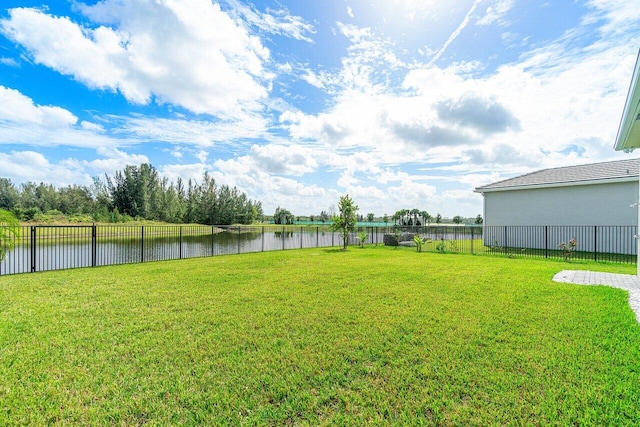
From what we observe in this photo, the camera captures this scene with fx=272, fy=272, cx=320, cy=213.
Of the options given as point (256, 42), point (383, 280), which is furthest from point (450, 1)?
point (383, 280)

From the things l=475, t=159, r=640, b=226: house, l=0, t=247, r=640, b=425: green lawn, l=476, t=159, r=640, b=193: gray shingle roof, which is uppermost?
l=476, t=159, r=640, b=193: gray shingle roof

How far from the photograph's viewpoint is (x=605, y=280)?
584cm

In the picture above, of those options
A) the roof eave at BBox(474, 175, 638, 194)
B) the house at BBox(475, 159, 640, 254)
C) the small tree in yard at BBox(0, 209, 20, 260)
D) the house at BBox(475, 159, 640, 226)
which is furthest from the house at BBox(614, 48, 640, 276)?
the small tree in yard at BBox(0, 209, 20, 260)

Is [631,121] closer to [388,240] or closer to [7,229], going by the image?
[7,229]

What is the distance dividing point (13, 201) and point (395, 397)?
204 feet

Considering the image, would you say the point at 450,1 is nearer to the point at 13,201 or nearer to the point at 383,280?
the point at 383,280

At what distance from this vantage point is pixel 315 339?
3090 millimetres

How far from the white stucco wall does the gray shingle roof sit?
377mm

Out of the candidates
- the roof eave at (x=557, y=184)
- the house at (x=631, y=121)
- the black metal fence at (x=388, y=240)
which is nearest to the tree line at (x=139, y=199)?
the black metal fence at (x=388, y=240)

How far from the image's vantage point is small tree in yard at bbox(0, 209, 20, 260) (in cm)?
447

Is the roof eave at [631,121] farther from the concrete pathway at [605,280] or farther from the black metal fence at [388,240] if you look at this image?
the black metal fence at [388,240]

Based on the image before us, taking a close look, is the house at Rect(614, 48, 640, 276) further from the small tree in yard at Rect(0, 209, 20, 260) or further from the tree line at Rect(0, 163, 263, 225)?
the tree line at Rect(0, 163, 263, 225)

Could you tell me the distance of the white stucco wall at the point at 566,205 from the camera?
11.1m

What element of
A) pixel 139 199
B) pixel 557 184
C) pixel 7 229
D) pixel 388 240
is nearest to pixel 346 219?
pixel 388 240
